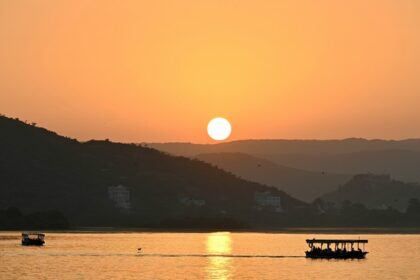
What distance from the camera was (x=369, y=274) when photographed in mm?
193625

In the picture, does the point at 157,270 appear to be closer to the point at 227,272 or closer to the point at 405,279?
the point at 227,272

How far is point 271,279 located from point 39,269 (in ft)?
138

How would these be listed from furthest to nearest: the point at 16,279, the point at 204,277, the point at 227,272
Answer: the point at 227,272 → the point at 204,277 → the point at 16,279

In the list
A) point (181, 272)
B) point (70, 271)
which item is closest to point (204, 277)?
point (181, 272)

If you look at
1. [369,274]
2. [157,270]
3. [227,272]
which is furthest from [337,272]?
[157,270]

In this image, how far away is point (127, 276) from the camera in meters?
181

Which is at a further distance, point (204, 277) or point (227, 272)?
point (227, 272)

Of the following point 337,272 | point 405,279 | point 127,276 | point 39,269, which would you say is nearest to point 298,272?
point 337,272

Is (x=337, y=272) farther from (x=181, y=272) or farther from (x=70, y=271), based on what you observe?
(x=70, y=271)

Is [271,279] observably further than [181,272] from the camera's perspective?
No

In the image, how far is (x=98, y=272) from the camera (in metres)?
188

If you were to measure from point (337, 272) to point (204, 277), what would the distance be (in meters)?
27.7

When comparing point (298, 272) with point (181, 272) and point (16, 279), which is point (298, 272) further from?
point (16, 279)

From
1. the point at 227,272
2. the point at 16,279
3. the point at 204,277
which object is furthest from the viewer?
the point at 227,272
